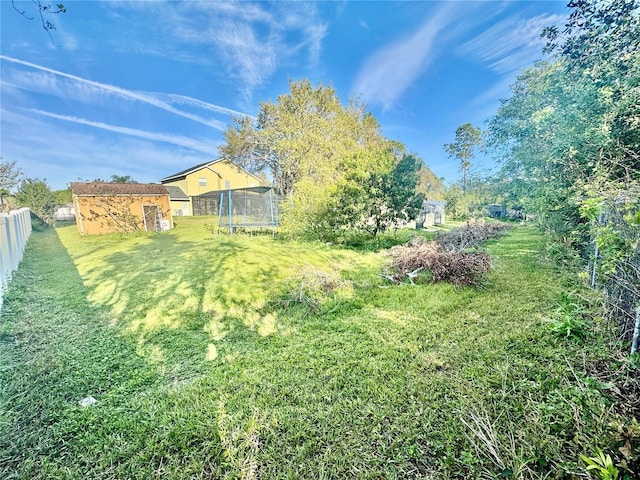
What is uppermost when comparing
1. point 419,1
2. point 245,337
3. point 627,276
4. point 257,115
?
point 257,115

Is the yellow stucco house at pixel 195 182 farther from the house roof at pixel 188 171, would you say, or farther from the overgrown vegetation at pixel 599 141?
the overgrown vegetation at pixel 599 141

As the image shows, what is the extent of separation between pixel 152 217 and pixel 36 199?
37.5ft

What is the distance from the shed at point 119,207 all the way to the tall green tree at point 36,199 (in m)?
9.42

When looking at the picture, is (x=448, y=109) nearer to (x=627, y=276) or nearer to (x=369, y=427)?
(x=627, y=276)

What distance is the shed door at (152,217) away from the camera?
14422 millimetres

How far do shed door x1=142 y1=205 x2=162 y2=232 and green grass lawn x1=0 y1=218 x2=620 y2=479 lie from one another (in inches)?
422

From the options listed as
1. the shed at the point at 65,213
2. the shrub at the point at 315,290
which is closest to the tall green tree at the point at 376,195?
the shrub at the point at 315,290

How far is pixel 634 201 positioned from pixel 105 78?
1212 centimetres

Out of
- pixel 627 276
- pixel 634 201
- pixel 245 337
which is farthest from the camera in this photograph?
pixel 245 337

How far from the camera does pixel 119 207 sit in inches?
537

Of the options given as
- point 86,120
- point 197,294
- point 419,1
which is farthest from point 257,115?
point 197,294

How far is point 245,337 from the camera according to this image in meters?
3.55

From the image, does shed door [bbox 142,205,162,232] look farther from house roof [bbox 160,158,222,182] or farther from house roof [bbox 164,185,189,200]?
house roof [bbox 160,158,222,182]

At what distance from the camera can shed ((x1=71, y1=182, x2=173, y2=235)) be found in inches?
504
